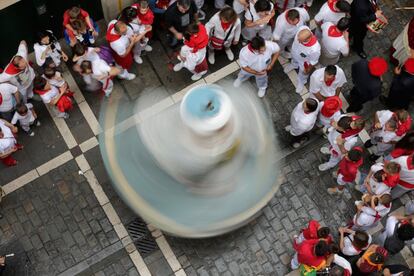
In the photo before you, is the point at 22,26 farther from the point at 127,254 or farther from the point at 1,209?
the point at 127,254

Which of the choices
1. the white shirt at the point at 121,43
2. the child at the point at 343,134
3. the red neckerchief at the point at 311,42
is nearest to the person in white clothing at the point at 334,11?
the red neckerchief at the point at 311,42

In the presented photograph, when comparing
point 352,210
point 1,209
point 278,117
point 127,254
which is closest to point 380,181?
point 352,210

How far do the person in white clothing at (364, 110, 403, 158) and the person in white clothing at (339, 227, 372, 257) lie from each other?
181 centimetres

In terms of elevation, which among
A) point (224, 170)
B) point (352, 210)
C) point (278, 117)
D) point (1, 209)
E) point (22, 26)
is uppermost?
point (22, 26)

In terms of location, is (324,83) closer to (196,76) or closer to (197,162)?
(196,76)

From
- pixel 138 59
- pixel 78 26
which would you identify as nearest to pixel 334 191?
pixel 138 59

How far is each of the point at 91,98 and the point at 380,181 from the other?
583 centimetres

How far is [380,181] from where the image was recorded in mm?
10492

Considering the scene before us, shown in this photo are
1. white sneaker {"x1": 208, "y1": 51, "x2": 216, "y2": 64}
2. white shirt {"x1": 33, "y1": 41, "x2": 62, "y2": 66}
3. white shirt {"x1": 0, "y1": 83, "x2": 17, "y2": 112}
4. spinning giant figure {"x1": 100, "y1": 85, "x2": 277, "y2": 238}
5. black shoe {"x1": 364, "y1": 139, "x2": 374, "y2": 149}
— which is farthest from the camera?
white sneaker {"x1": 208, "y1": 51, "x2": 216, "y2": 64}

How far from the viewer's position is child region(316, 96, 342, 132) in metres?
10.9

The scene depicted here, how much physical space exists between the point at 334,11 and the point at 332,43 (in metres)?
0.60

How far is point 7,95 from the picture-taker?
1092 centimetres

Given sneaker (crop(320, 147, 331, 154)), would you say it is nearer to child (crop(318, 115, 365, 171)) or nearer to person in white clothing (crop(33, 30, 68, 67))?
child (crop(318, 115, 365, 171))

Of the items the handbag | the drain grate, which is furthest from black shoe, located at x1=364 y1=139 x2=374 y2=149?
the drain grate
